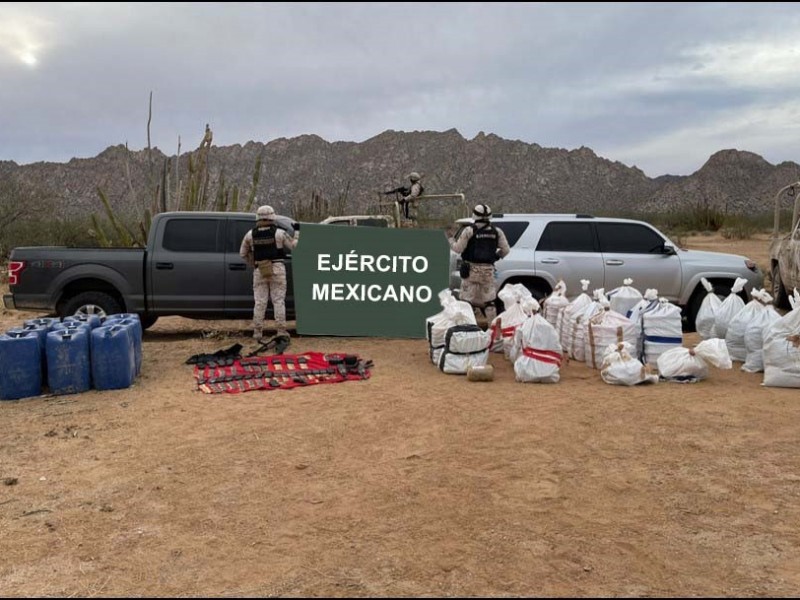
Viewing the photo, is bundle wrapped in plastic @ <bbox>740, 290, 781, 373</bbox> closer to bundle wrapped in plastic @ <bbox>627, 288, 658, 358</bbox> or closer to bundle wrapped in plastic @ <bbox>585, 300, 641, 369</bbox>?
bundle wrapped in plastic @ <bbox>627, 288, 658, 358</bbox>

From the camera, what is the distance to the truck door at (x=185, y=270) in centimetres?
930

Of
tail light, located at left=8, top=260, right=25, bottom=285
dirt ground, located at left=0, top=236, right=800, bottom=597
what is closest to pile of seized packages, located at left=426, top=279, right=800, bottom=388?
dirt ground, located at left=0, top=236, right=800, bottom=597

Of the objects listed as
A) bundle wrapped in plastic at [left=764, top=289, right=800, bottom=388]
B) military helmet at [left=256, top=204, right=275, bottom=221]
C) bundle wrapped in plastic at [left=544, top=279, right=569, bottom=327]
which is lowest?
bundle wrapped in plastic at [left=764, top=289, right=800, bottom=388]

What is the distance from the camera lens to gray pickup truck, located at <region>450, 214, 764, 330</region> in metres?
9.77

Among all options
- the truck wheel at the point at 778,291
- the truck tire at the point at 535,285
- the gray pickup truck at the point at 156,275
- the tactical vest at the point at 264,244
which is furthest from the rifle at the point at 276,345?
the truck wheel at the point at 778,291

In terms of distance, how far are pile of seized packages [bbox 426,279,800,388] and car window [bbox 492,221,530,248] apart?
1.49 m

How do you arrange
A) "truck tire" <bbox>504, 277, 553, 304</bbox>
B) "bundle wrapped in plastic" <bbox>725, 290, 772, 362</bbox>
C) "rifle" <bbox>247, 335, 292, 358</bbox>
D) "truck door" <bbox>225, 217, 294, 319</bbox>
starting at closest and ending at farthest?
"bundle wrapped in plastic" <bbox>725, 290, 772, 362</bbox>, "rifle" <bbox>247, 335, 292, 358</bbox>, "truck door" <bbox>225, 217, 294, 319</bbox>, "truck tire" <bbox>504, 277, 553, 304</bbox>

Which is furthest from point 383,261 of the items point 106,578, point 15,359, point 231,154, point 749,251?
point 231,154

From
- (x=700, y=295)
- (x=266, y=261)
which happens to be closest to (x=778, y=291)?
(x=700, y=295)

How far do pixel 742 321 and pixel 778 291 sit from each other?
15.3 feet

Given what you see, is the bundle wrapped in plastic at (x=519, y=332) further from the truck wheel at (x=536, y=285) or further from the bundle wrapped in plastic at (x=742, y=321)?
the bundle wrapped in plastic at (x=742, y=321)

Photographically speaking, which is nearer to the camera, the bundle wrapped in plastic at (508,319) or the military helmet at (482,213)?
the bundle wrapped in plastic at (508,319)

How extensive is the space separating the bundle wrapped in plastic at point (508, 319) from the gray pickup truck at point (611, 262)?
1287 millimetres

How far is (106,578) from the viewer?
11.0 feet
